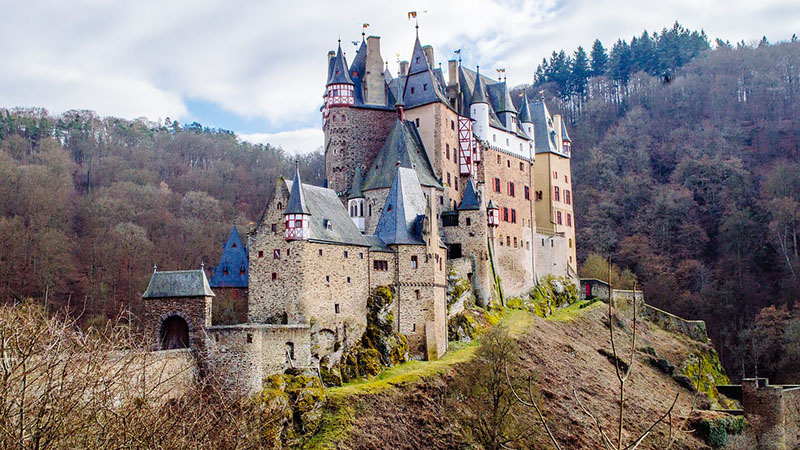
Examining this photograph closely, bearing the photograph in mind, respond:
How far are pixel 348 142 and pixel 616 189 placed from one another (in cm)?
3797

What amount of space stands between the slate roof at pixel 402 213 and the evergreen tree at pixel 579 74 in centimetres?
6125

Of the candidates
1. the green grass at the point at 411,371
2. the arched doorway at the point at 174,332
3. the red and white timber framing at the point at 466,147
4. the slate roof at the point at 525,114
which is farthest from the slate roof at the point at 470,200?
the arched doorway at the point at 174,332

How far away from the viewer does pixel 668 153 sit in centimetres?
7975

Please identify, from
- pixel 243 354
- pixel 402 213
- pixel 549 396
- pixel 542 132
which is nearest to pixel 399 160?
pixel 402 213

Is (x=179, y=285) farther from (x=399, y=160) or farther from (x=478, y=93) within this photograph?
(x=478, y=93)

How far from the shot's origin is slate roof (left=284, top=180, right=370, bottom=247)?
→ 3497cm

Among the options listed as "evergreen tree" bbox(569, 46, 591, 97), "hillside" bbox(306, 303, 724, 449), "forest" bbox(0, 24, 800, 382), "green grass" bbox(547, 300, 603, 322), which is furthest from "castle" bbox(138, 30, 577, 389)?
"evergreen tree" bbox(569, 46, 591, 97)

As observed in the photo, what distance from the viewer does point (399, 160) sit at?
43531 mm

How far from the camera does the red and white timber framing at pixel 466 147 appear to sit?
48.2 metres

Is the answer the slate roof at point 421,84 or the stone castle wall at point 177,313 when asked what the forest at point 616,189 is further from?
the slate roof at point 421,84

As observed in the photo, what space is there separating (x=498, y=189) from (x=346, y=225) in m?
15.0

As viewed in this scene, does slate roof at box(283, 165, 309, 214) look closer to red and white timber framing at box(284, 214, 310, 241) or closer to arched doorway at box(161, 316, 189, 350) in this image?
red and white timber framing at box(284, 214, 310, 241)

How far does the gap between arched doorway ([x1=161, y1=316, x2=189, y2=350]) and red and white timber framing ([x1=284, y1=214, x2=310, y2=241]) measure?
17.9ft

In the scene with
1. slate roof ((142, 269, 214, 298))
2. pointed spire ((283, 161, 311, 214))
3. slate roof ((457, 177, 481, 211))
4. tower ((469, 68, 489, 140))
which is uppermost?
tower ((469, 68, 489, 140))
